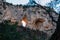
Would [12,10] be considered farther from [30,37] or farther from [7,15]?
[30,37]

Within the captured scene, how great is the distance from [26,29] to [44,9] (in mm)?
952

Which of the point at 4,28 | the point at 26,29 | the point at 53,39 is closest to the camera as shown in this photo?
the point at 53,39

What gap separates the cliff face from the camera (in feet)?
17.1

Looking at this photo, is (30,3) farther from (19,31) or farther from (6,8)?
(19,31)

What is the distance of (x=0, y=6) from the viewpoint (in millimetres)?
5371

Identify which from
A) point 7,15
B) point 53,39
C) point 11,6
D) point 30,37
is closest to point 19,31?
point 30,37

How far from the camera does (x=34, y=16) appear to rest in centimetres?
545

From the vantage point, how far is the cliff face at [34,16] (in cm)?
521

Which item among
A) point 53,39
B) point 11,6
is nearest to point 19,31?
point 11,6

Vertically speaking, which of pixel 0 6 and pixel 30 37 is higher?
pixel 0 6

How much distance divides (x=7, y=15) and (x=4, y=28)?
2.52 feet

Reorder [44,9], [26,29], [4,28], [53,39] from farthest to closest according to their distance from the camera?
[44,9] → [26,29] → [4,28] → [53,39]

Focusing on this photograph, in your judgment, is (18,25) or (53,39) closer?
(53,39)

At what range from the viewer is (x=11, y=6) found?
5523mm
